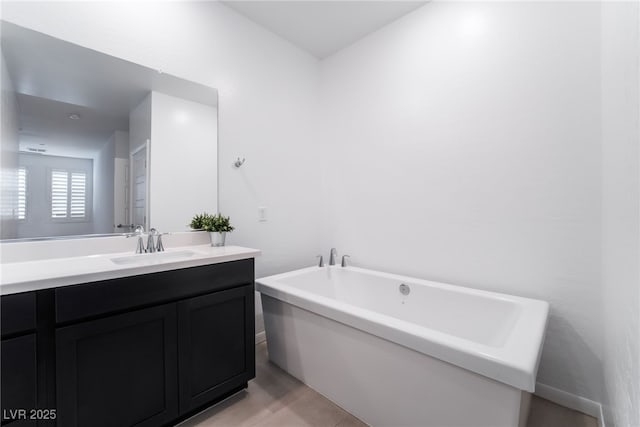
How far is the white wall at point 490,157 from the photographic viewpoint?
1.54 metres

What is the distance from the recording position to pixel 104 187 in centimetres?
164

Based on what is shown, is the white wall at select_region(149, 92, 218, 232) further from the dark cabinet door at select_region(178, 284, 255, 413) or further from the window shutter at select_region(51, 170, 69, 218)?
the dark cabinet door at select_region(178, 284, 255, 413)

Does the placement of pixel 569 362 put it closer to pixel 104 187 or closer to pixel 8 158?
pixel 104 187

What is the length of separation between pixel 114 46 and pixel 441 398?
2.49m

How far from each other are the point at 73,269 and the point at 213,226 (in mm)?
847

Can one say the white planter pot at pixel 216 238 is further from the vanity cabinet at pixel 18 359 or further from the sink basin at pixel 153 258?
the vanity cabinet at pixel 18 359

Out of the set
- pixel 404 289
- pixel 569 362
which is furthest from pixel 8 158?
pixel 569 362

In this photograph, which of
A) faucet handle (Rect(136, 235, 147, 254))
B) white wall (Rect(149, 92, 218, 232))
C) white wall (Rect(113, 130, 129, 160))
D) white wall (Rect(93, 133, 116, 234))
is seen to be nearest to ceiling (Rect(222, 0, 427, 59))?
white wall (Rect(149, 92, 218, 232))

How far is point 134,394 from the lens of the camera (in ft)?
4.08

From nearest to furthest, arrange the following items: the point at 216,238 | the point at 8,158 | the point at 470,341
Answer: the point at 470,341 → the point at 8,158 → the point at 216,238

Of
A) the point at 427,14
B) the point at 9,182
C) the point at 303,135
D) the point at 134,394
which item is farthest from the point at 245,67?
the point at 134,394

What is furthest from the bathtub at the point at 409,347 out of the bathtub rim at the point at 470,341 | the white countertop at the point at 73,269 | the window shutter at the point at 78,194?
the window shutter at the point at 78,194

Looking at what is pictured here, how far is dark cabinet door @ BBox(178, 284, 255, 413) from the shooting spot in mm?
1407

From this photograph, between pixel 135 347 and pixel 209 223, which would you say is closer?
pixel 135 347
